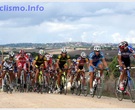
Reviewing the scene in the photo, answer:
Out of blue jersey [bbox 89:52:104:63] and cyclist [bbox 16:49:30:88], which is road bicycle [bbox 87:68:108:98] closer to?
blue jersey [bbox 89:52:104:63]

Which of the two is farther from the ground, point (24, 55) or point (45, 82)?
point (24, 55)

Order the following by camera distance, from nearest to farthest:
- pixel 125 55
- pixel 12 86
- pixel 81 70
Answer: pixel 125 55, pixel 81 70, pixel 12 86

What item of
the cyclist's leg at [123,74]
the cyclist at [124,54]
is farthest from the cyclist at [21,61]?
the cyclist at [124,54]

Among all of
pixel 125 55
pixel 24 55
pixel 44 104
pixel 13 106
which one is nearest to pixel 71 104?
pixel 44 104

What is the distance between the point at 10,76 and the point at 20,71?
101 centimetres

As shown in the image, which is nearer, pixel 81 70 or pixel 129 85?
pixel 129 85

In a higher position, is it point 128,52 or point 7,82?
point 128,52

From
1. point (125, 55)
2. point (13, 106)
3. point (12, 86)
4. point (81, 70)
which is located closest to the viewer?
point (13, 106)

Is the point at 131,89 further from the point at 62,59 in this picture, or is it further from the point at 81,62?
the point at 62,59

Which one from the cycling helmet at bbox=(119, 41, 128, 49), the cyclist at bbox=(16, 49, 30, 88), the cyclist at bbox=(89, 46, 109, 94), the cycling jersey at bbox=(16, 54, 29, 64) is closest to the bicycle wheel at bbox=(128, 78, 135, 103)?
the cycling helmet at bbox=(119, 41, 128, 49)

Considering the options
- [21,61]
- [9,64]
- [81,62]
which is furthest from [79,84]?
[21,61]

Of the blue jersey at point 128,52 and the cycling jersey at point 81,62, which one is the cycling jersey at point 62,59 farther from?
the blue jersey at point 128,52

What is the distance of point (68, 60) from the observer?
20.6 metres

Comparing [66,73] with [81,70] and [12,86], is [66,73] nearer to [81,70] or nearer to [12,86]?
[81,70]
